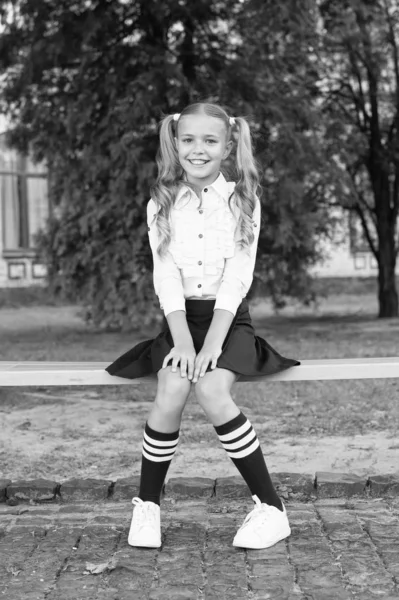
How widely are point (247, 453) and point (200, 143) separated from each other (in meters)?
1.17

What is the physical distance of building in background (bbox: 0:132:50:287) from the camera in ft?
62.3

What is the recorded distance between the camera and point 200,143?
144 inches

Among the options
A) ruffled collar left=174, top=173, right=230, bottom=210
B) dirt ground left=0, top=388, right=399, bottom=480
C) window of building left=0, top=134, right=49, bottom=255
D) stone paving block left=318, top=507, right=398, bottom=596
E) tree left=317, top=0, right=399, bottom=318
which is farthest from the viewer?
window of building left=0, top=134, right=49, bottom=255

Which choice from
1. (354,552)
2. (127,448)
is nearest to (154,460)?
(354,552)

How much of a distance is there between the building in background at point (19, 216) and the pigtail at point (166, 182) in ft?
50.6

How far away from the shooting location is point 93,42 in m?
10.5

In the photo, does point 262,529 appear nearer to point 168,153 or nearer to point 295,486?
point 295,486

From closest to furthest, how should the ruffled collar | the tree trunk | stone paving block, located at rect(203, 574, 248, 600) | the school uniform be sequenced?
1. stone paving block, located at rect(203, 574, 248, 600)
2. the school uniform
3. the ruffled collar
4. the tree trunk

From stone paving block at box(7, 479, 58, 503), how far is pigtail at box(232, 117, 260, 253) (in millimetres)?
1365

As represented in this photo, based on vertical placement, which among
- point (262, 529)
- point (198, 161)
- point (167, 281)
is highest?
point (198, 161)

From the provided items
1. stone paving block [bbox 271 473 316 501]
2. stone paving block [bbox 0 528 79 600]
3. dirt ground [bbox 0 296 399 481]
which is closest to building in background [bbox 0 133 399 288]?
dirt ground [bbox 0 296 399 481]

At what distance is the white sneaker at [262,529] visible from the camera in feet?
11.0

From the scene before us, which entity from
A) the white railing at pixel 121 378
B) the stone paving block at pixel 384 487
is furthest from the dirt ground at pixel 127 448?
the white railing at pixel 121 378

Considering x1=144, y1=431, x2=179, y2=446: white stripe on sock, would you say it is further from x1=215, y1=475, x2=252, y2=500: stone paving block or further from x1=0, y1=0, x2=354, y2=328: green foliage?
x1=0, y1=0, x2=354, y2=328: green foliage
